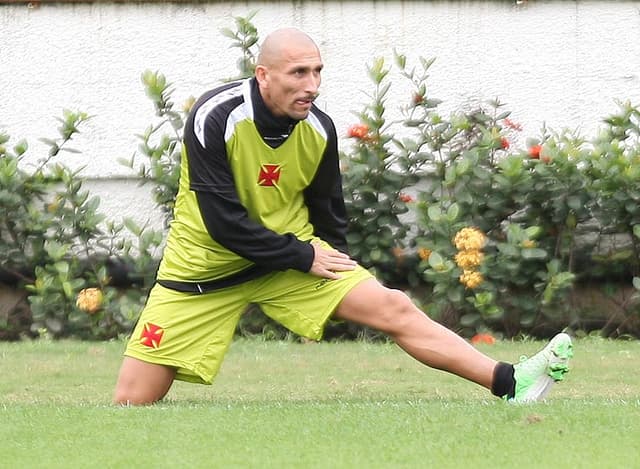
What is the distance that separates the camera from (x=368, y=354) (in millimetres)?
9008

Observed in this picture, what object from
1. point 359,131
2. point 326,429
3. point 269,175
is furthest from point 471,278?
point 326,429

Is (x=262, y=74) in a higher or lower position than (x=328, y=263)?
higher

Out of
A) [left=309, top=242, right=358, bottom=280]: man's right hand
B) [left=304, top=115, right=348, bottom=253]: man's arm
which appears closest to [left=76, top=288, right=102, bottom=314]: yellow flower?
[left=304, top=115, right=348, bottom=253]: man's arm

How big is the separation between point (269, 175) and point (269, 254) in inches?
15.1

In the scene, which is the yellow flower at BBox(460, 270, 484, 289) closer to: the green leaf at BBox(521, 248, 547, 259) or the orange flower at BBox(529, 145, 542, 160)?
the green leaf at BBox(521, 248, 547, 259)

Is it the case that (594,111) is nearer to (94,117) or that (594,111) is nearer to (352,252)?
(352,252)

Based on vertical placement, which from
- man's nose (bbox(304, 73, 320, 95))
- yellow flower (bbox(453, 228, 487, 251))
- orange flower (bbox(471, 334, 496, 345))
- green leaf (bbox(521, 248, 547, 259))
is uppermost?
man's nose (bbox(304, 73, 320, 95))

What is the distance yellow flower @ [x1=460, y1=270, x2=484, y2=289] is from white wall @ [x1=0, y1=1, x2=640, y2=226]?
132cm

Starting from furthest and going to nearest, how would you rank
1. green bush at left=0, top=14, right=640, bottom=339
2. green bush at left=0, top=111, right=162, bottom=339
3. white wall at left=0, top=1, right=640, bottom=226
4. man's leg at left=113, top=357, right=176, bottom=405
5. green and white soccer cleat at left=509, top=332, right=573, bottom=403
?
white wall at left=0, top=1, right=640, bottom=226
green bush at left=0, top=111, right=162, bottom=339
green bush at left=0, top=14, right=640, bottom=339
man's leg at left=113, top=357, right=176, bottom=405
green and white soccer cleat at left=509, top=332, right=573, bottom=403

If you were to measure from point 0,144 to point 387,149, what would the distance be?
269 cm

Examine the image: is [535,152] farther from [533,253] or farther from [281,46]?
[281,46]

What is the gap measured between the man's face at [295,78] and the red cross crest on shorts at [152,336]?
1.22 metres

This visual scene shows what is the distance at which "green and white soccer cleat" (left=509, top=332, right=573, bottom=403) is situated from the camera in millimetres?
6336

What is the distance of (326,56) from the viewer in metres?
10.3
